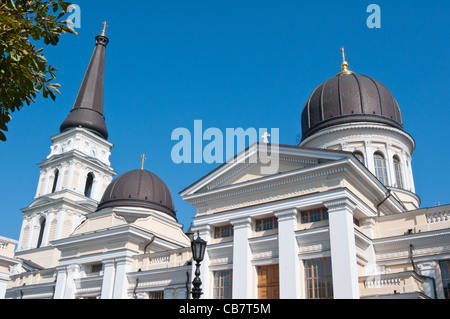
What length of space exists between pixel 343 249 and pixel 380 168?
13870 mm

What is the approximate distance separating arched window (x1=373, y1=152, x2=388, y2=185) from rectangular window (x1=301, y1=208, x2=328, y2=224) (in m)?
11.5

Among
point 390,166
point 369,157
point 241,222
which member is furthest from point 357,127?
point 241,222

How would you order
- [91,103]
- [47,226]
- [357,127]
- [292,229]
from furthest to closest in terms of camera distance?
[91,103]
[47,226]
[357,127]
[292,229]

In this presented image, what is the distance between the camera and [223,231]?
83.6 ft

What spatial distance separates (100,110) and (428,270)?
49242 mm

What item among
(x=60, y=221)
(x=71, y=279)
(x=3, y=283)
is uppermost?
(x=60, y=221)

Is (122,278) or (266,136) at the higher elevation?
(266,136)

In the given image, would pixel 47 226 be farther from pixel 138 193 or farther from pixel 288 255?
pixel 288 255

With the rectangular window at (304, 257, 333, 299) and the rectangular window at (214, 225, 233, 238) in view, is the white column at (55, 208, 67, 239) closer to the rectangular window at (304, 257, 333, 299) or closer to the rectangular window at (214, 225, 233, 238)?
the rectangular window at (214, 225, 233, 238)

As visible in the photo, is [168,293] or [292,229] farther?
[168,293]


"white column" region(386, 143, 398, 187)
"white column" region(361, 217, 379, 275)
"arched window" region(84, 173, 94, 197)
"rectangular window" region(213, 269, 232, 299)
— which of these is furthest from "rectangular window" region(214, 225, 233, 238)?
"arched window" region(84, 173, 94, 197)

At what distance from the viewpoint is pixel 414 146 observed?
1404 inches
